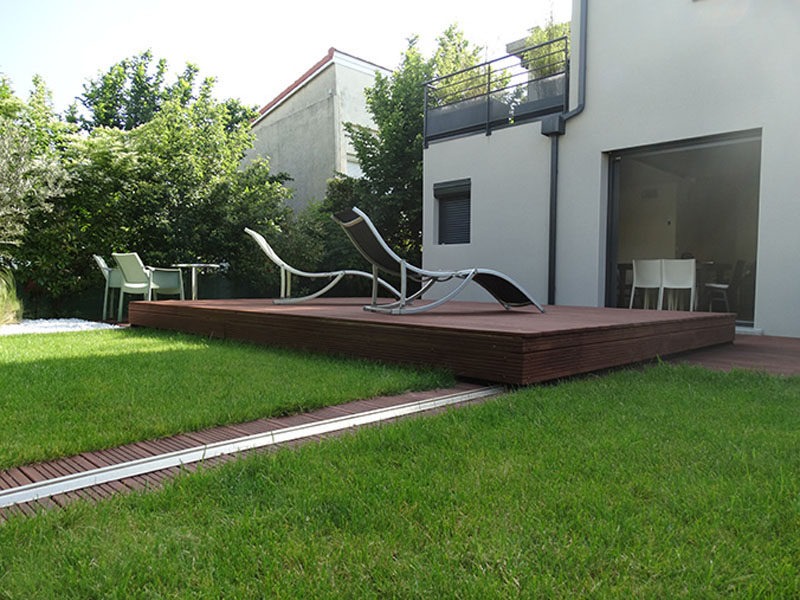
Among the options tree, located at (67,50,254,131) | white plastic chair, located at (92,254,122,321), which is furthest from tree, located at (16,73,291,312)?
tree, located at (67,50,254,131)

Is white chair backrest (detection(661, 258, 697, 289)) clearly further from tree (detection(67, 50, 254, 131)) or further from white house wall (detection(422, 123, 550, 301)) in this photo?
tree (detection(67, 50, 254, 131))

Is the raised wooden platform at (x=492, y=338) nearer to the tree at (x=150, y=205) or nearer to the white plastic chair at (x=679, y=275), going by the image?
the white plastic chair at (x=679, y=275)

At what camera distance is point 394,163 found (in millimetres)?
13742

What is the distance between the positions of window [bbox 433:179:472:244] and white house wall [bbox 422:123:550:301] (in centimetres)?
15

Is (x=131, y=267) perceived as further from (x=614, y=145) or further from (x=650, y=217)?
(x=650, y=217)

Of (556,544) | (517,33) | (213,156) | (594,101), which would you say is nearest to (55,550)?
(556,544)

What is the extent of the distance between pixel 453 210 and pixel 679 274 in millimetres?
3802

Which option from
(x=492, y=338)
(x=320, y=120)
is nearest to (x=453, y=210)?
(x=492, y=338)

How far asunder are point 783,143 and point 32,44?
1617cm

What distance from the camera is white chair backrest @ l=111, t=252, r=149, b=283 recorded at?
7926 millimetres

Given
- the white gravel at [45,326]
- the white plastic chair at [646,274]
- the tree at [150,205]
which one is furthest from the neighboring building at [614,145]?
the white gravel at [45,326]

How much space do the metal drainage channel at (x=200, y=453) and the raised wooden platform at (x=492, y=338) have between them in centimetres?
43

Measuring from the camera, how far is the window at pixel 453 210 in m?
9.55

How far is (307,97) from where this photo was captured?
17.5m
